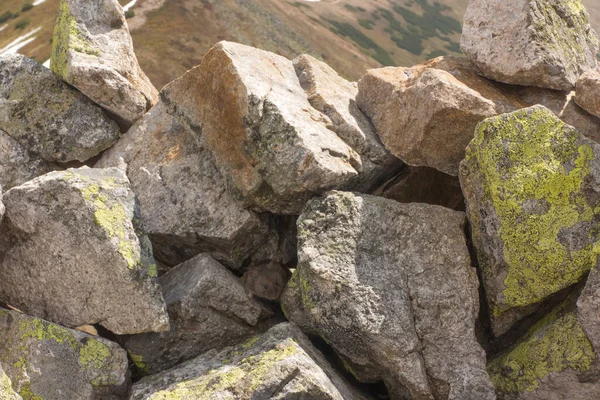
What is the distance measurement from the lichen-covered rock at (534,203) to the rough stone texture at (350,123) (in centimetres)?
247

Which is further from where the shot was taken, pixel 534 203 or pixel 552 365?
pixel 534 203

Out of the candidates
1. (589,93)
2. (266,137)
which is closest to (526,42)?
(589,93)

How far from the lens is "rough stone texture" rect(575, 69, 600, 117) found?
36.9ft

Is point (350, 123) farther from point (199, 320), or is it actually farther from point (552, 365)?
point (552, 365)

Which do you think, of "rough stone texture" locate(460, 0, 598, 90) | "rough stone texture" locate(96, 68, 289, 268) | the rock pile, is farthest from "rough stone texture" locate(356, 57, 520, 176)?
Result: "rough stone texture" locate(96, 68, 289, 268)

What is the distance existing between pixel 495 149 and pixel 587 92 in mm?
2855

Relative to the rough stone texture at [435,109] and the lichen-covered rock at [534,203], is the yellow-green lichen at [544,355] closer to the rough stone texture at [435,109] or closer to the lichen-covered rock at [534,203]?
the lichen-covered rock at [534,203]

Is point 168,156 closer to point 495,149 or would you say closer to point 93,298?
point 93,298

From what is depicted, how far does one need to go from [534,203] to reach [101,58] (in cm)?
1111

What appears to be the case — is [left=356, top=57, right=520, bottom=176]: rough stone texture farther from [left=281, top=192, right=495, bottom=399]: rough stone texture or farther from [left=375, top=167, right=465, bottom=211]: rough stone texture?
[left=281, top=192, right=495, bottom=399]: rough stone texture

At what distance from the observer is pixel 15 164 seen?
13641 mm

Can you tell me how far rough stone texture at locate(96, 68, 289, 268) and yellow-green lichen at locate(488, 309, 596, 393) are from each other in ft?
18.3

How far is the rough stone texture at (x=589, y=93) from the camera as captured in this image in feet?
36.9

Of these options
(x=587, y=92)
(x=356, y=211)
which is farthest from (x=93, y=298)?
(x=587, y=92)
